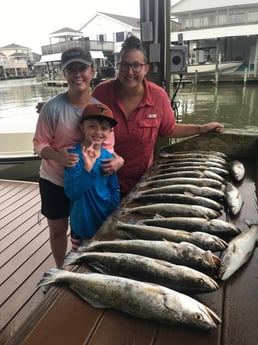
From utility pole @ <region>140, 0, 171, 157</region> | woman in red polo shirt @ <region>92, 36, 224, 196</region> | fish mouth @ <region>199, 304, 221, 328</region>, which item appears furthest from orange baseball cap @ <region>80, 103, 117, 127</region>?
utility pole @ <region>140, 0, 171, 157</region>

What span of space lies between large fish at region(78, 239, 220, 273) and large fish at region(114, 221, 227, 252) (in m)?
0.09

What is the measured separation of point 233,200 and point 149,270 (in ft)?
3.16

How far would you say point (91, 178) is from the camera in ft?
6.96

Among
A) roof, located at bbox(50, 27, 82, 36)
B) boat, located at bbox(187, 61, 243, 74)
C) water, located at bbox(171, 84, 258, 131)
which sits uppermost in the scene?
roof, located at bbox(50, 27, 82, 36)

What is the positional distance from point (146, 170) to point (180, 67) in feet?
6.81

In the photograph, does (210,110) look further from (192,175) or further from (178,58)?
(192,175)

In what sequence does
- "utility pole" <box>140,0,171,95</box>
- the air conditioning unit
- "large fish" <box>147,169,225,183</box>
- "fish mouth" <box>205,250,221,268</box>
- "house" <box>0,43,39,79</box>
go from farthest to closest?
"house" <box>0,43,39,79</box> → the air conditioning unit → "utility pole" <box>140,0,171,95</box> → "large fish" <box>147,169,225,183</box> → "fish mouth" <box>205,250,221,268</box>

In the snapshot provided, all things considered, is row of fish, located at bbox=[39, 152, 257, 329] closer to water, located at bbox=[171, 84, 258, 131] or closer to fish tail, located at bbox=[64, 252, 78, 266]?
fish tail, located at bbox=[64, 252, 78, 266]

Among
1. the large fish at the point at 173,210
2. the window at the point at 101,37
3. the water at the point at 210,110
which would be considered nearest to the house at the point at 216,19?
the water at the point at 210,110

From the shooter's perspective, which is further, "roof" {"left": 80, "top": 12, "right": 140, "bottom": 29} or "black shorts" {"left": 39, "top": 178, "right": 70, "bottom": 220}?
"roof" {"left": 80, "top": 12, "right": 140, "bottom": 29}

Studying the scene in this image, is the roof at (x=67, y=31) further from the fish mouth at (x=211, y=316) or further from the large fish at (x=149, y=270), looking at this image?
the fish mouth at (x=211, y=316)

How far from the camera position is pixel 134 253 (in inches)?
61.5

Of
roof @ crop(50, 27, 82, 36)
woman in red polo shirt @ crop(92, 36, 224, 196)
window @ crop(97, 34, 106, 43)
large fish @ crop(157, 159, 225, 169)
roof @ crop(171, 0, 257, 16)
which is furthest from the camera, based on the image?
roof @ crop(50, 27, 82, 36)

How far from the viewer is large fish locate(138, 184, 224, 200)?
2.19 metres
